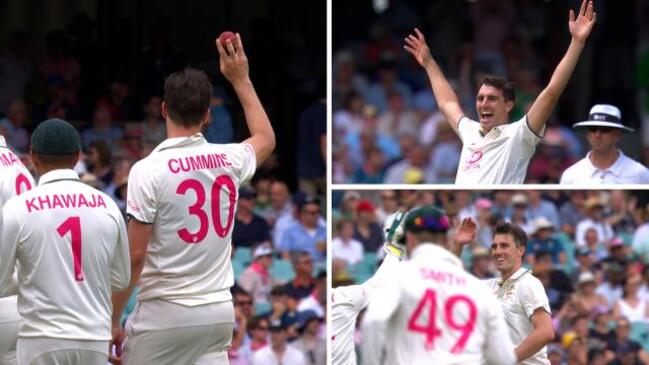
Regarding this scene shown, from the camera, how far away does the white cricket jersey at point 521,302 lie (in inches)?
442

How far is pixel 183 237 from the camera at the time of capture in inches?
356

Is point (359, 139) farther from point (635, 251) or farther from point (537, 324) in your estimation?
point (537, 324)

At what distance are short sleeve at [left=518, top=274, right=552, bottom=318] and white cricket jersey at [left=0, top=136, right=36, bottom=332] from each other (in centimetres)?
333

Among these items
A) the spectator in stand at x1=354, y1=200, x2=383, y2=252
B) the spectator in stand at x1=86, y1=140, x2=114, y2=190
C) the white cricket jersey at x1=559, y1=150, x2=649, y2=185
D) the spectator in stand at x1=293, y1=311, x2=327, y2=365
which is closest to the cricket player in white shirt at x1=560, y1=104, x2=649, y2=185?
the white cricket jersey at x1=559, y1=150, x2=649, y2=185

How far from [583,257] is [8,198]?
11.8 m

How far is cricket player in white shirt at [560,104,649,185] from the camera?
13477 mm

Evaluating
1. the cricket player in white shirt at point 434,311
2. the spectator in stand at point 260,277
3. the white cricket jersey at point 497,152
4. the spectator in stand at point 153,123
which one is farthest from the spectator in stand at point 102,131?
the cricket player in white shirt at point 434,311

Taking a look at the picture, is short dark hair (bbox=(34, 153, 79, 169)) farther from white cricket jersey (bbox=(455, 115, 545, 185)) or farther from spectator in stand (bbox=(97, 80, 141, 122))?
spectator in stand (bbox=(97, 80, 141, 122))

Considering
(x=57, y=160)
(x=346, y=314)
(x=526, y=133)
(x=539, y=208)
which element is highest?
(x=526, y=133)

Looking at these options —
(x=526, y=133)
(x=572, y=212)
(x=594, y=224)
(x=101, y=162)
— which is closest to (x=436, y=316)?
(x=526, y=133)

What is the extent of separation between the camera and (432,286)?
8.70m

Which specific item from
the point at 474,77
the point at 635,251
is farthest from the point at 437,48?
the point at 635,251

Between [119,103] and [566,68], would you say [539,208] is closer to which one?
[119,103]

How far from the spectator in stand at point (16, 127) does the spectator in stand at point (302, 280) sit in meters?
2.74
